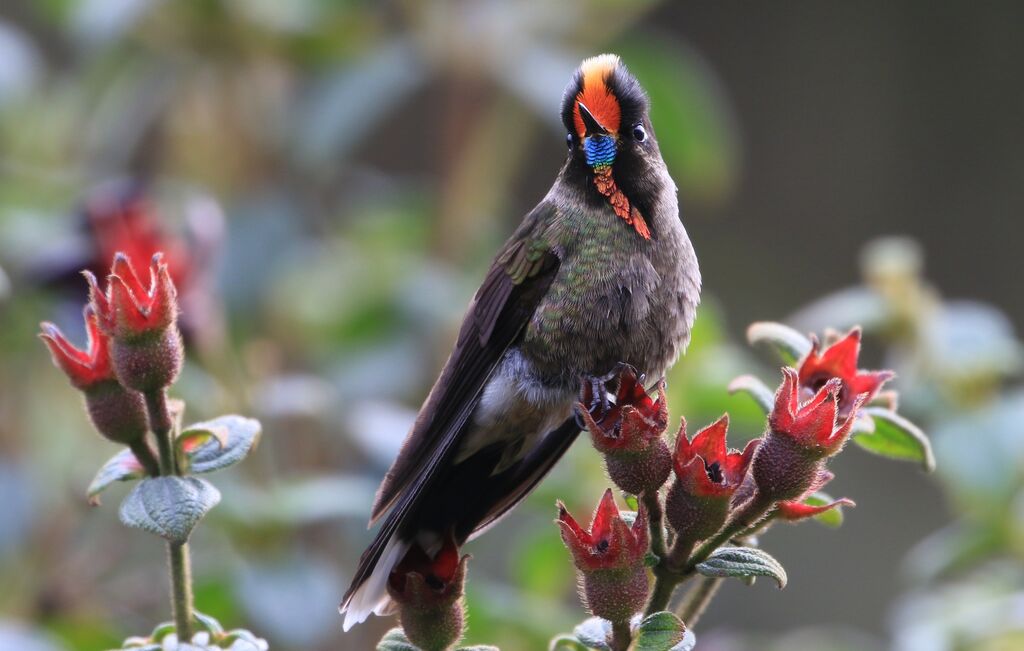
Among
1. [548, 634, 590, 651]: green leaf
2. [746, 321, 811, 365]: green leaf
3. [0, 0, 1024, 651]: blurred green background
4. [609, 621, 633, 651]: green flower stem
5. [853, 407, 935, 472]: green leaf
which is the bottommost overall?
[609, 621, 633, 651]: green flower stem

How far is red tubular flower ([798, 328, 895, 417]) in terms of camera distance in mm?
1372

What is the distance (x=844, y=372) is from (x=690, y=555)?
0.92ft

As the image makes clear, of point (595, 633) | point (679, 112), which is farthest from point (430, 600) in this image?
point (679, 112)

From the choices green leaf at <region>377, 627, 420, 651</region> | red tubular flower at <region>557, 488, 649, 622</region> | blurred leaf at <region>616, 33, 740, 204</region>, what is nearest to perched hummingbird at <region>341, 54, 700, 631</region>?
green leaf at <region>377, 627, 420, 651</region>

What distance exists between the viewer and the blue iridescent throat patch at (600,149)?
1854mm

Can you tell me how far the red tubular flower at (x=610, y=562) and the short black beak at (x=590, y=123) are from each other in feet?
→ 2.29

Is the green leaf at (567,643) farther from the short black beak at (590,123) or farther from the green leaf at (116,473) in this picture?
the short black beak at (590,123)

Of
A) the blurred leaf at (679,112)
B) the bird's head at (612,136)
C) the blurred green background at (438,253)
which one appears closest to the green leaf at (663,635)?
the bird's head at (612,136)

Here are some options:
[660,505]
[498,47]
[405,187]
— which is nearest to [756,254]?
[405,187]

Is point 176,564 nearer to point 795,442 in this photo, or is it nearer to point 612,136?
point 795,442

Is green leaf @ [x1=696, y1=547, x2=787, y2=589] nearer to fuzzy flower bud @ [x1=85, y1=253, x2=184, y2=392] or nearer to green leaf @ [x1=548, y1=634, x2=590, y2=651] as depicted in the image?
green leaf @ [x1=548, y1=634, x2=590, y2=651]

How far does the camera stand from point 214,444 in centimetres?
131

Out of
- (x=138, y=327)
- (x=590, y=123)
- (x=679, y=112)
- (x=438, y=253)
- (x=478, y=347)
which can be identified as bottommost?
(x=138, y=327)

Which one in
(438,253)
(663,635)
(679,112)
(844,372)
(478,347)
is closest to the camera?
(663,635)
